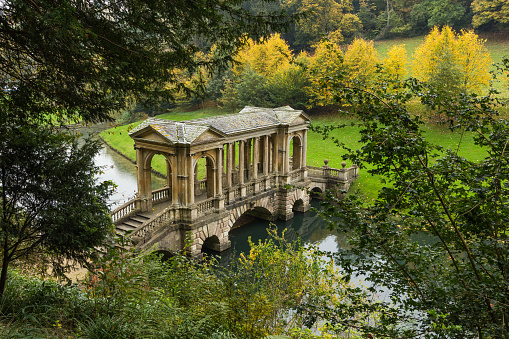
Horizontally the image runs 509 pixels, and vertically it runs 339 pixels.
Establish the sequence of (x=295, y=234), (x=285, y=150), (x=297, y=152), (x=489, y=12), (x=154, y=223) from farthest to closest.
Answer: (x=489, y=12), (x=297, y=152), (x=285, y=150), (x=295, y=234), (x=154, y=223)

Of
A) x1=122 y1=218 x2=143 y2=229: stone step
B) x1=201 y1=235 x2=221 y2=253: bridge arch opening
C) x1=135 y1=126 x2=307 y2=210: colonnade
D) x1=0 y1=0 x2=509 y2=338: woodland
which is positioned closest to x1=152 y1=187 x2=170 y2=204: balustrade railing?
x1=135 y1=126 x2=307 y2=210: colonnade

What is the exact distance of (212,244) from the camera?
24.7m


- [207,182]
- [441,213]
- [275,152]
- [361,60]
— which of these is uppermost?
[361,60]

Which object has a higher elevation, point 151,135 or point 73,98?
point 73,98

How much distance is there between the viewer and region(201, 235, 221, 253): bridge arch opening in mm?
24453

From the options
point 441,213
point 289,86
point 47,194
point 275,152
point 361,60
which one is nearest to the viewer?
point 441,213

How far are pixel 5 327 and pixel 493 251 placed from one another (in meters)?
7.94

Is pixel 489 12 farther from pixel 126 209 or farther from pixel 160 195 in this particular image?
pixel 126 209

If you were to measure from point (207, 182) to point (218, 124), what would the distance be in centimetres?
342

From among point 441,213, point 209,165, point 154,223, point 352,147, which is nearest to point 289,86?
point 352,147

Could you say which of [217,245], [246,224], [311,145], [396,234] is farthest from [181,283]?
[311,145]

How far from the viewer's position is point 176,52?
9727 millimetres

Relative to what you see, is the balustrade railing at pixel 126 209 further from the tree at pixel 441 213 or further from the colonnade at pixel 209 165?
the tree at pixel 441 213

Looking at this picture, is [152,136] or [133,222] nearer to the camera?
[133,222]
